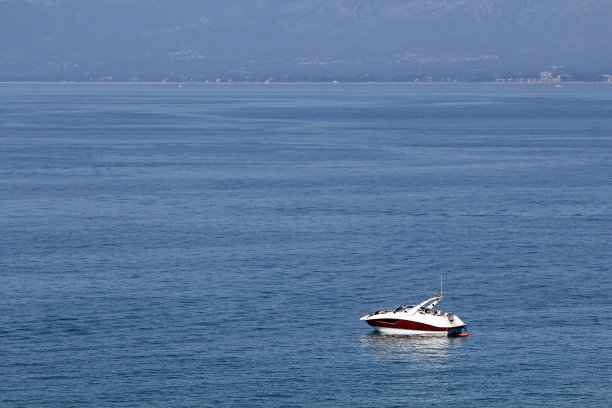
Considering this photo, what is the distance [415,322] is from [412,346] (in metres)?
2.82

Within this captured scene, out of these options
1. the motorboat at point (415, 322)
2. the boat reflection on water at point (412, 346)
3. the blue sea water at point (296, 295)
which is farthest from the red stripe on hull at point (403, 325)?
the blue sea water at point (296, 295)

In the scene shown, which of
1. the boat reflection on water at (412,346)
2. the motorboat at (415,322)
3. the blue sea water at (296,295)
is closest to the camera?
the blue sea water at (296,295)

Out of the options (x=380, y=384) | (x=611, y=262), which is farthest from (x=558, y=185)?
(x=380, y=384)

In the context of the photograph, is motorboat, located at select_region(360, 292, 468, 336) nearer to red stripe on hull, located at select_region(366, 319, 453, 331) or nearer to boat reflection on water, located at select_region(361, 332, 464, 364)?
red stripe on hull, located at select_region(366, 319, 453, 331)

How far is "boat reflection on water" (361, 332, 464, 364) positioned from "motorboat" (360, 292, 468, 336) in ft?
1.70

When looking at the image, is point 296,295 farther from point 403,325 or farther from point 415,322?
point 415,322

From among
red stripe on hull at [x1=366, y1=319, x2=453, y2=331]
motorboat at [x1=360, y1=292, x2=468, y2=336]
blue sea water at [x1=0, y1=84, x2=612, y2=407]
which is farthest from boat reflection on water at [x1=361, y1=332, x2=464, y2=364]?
red stripe on hull at [x1=366, y1=319, x2=453, y2=331]

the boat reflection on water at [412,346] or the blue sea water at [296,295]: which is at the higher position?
the blue sea water at [296,295]

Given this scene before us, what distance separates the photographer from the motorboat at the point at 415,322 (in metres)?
93.8

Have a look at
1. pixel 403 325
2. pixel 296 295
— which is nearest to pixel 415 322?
pixel 403 325

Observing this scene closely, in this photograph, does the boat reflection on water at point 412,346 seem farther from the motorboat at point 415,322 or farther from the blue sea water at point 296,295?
the motorboat at point 415,322

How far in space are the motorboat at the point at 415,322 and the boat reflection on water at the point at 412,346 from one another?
519 mm

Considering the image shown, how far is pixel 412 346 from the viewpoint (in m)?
92.4

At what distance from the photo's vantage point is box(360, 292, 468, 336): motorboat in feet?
308
